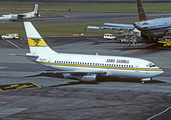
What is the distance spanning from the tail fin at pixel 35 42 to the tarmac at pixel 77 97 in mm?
5092

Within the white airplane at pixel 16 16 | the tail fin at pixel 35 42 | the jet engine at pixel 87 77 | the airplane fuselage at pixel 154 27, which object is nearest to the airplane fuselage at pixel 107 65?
the tail fin at pixel 35 42

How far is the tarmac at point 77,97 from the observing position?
3769 cm

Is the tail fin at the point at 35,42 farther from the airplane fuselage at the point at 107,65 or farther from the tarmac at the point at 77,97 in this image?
the tarmac at the point at 77,97

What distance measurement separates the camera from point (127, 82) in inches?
2176

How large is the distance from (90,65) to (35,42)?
11837 millimetres

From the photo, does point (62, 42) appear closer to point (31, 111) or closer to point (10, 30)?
point (10, 30)

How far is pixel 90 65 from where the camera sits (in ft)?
178

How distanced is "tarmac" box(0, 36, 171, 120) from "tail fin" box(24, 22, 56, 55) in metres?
5.09

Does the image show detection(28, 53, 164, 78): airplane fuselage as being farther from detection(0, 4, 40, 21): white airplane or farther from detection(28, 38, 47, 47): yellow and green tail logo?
detection(0, 4, 40, 21): white airplane

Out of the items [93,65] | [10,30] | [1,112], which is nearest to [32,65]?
[93,65]

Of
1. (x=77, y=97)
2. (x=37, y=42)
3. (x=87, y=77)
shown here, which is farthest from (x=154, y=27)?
(x=77, y=97)

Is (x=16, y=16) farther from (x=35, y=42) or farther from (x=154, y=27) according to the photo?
(x=35, y=42)

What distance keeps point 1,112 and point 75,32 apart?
3818 inches

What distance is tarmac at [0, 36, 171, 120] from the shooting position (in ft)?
124
